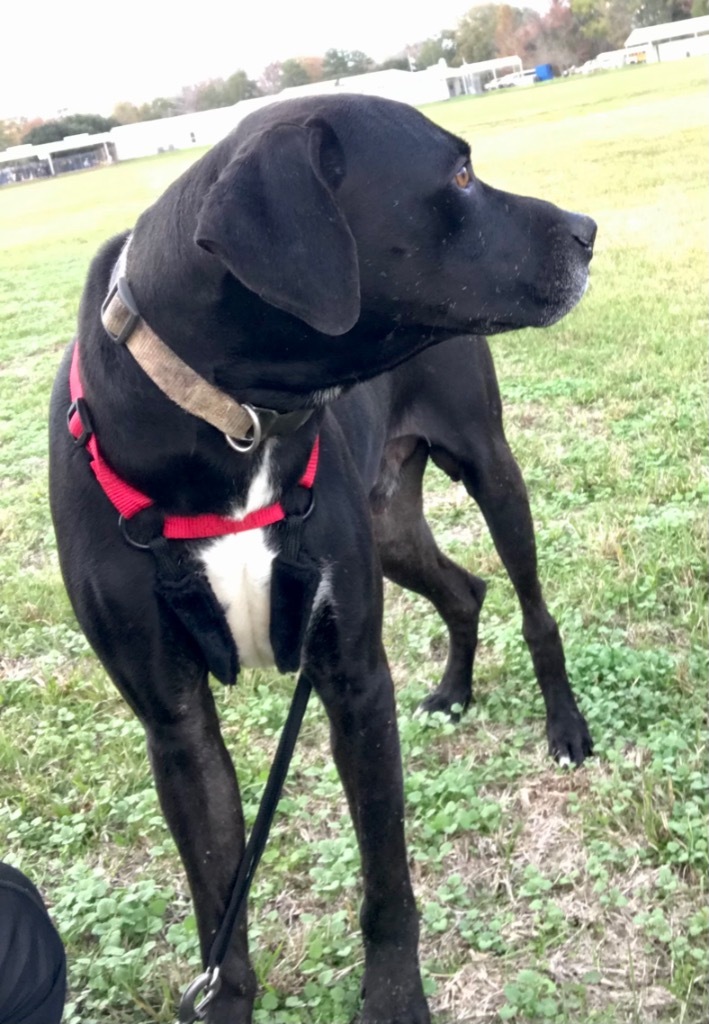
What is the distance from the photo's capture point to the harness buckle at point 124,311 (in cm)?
186

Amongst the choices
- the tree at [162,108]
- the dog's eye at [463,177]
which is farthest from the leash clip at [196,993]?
the tree at [162,108]

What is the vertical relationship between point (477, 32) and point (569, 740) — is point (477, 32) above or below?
above

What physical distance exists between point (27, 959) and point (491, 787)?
1.38 m

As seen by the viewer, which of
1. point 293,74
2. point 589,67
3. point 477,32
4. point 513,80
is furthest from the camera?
point 513,80

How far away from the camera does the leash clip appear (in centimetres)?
197

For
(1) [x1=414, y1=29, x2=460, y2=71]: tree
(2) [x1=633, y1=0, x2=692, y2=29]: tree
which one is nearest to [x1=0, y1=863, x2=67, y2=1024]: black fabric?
(1) [x1=414, y1=29, x2=460, y2=71]: tree

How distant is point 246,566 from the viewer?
1.99m

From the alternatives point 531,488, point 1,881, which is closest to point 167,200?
point 1,881

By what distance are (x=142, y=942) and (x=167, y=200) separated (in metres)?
1.69

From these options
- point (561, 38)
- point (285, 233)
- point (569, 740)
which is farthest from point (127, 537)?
point (561, 38)

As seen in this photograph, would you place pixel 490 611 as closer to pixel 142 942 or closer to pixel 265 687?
Answer: pixel 265 687

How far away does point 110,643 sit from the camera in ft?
6.51

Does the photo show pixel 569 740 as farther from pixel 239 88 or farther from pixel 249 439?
pixel 239 88

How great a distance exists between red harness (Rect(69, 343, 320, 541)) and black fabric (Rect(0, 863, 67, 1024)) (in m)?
0.73
